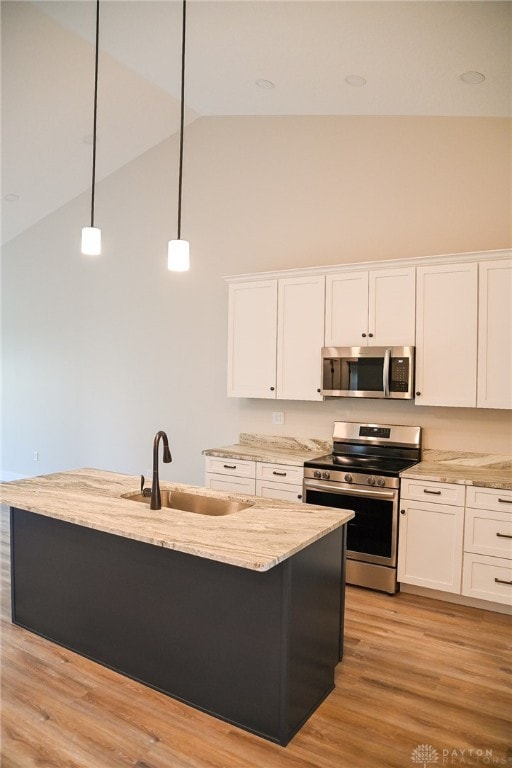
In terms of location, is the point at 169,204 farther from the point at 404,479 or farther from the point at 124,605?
the point at 124,605

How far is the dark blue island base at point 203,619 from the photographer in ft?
7.11

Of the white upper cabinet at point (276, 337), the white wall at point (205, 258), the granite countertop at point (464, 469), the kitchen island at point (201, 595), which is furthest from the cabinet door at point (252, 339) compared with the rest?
the kitchen island at point (201, 595)

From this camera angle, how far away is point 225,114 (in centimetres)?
502

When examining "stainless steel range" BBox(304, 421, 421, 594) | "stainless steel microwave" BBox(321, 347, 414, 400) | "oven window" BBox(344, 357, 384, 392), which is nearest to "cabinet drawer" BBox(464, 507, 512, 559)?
"stainless steel range" BBox(304, 421, 421, 594)

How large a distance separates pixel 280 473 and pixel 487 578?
1557 millimetres

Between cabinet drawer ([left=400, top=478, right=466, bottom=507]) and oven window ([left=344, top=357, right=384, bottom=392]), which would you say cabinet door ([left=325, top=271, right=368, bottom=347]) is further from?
cabinet drawer ([left=400, top=478, right=466, bottom=507])

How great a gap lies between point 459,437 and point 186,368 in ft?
8.90

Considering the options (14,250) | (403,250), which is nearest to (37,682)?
(403,250)

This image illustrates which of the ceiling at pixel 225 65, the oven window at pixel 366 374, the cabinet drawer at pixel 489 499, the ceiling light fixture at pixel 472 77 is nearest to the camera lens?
the ceiling at pixel 225 65

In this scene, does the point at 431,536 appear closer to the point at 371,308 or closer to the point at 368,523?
the point at 368,523

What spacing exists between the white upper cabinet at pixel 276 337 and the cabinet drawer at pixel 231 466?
595 mm

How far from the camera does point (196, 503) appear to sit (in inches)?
114

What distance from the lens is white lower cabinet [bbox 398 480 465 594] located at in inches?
136

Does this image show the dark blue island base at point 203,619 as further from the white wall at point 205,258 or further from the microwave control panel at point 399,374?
the white wall at point 205,258
